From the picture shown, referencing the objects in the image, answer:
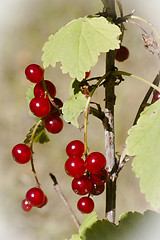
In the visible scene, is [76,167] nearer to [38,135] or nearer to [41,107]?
[41,107]

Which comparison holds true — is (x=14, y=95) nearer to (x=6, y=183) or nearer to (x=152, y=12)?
(x=6, y=183)

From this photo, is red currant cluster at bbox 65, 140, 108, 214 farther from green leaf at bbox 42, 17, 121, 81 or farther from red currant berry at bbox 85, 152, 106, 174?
green leaf at bbox 42, 17, 121, 81

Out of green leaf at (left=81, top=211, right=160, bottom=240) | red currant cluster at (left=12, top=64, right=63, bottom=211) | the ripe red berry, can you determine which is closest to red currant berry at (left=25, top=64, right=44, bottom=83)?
red currant cluster at (left=12, top=64, right=63, bottom=211)

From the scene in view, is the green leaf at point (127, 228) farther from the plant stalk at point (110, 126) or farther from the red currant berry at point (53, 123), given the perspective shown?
the red currant berry at point (53, 123)

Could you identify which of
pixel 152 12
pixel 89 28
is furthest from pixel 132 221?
pixel 152 12

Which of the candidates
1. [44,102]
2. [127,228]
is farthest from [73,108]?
[127,228]

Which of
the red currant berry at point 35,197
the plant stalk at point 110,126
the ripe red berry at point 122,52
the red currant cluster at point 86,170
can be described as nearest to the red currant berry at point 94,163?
the red currant cluster at point 86,170
